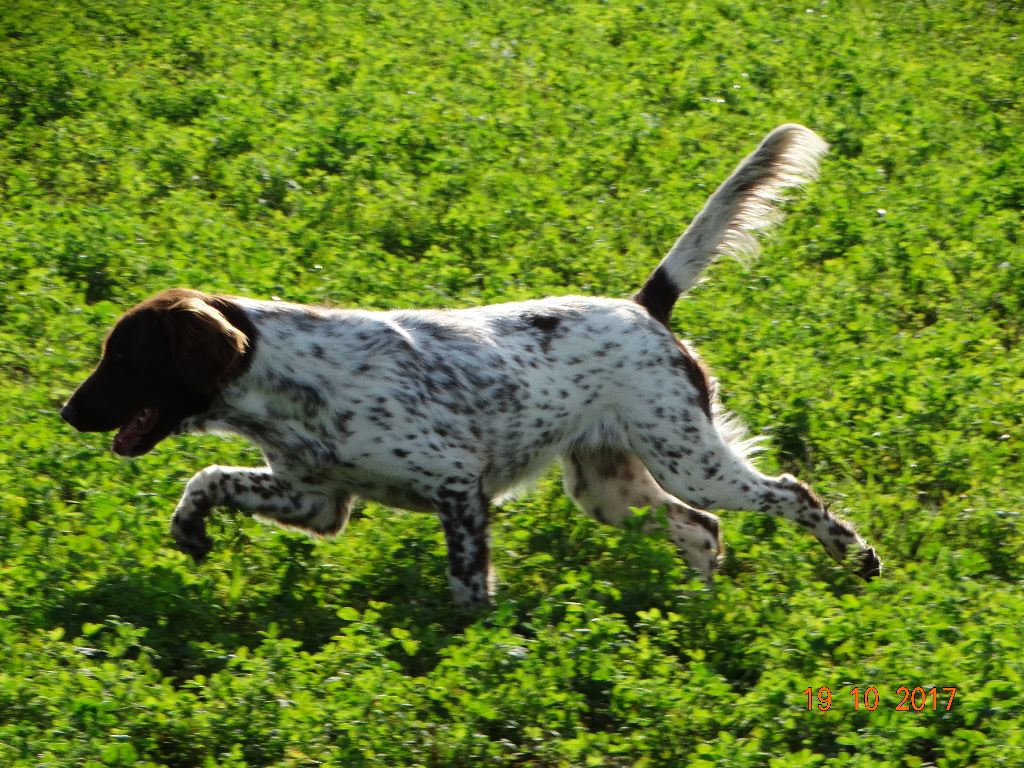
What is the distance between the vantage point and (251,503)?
18.2 ft

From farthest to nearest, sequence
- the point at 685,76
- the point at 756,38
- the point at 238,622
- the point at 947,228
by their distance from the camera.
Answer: the point at 756,38, the point at 685,76, the point at 947,228, the point at 238,622

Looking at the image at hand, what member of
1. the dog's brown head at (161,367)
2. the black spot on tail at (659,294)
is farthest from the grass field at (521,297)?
the black spot on tail at (659,294)

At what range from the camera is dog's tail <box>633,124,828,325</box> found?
6129 millimetres

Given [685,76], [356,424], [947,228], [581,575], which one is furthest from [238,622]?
[685,76]

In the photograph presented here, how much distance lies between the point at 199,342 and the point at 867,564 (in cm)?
268

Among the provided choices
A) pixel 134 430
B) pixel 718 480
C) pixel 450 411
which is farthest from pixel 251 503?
pixel 718 480

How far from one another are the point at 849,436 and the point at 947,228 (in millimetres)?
2432

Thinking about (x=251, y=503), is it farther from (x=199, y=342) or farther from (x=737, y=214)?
(x=737, y=214)

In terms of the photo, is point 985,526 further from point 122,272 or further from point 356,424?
point 122,272

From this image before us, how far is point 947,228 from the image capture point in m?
8.49

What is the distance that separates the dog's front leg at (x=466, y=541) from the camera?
5305 millimetres

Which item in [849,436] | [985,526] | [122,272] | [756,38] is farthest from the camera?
[756,38]
